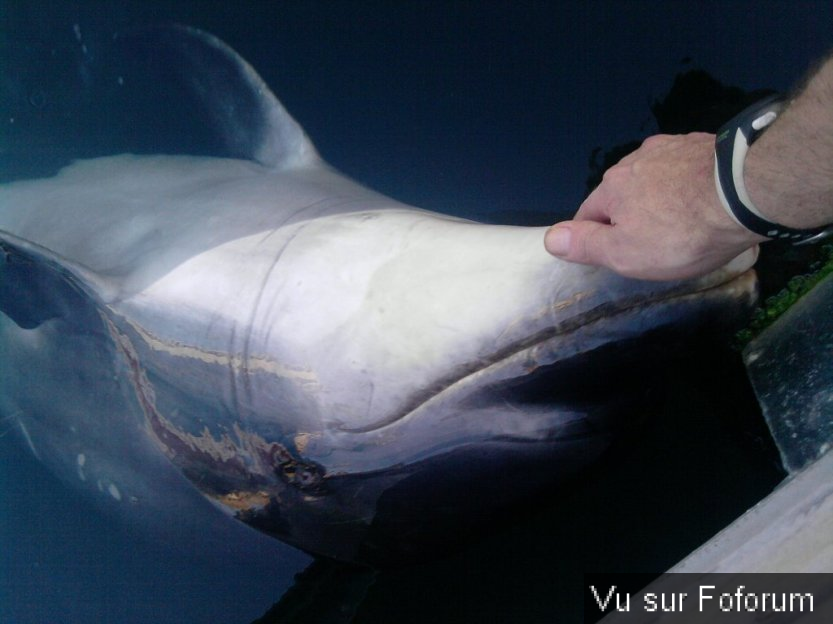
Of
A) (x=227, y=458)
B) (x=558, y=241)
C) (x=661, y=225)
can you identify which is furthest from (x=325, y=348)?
(x=661, y=225)

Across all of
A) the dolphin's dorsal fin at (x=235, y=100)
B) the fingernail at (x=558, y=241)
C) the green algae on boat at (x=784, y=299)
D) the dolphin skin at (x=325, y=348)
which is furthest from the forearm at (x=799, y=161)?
the dolphin's dorsal fin at (x=235, y=100)

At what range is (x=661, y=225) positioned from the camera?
1.48 metres

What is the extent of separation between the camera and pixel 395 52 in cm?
402

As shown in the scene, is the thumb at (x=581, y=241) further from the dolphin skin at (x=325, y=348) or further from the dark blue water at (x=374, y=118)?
the dark blue water at (x=374, y=118)

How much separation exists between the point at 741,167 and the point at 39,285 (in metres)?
2.77

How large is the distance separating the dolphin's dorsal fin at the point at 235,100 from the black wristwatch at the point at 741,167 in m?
2.06

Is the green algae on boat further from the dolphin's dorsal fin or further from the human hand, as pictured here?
the dolphin's dorsal fin

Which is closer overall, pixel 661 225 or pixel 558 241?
pixel 661 225

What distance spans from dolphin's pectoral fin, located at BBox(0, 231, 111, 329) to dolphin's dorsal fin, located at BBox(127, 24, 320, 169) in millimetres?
1012

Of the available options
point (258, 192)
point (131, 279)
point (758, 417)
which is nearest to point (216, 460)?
point (131, 279)

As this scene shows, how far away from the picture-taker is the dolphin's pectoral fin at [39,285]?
8.22 ft

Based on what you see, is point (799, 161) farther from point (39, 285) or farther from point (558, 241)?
point (39, 285)

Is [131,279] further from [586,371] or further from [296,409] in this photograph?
[586,371]

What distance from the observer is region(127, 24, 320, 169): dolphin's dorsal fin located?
311 cm
